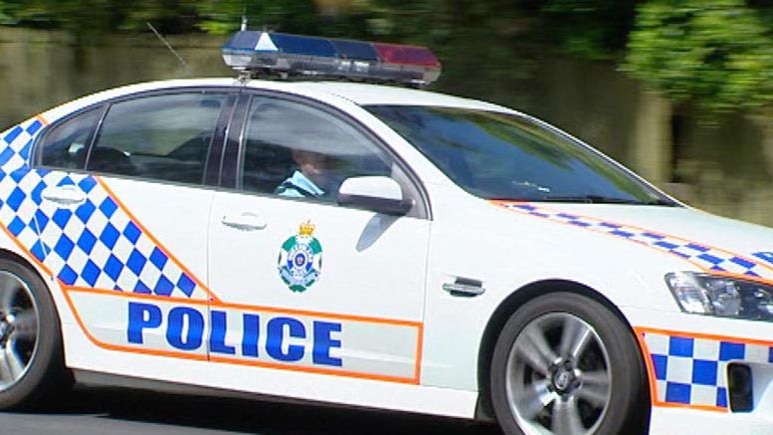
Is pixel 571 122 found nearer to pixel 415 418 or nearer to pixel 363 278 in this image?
pixel 415 418

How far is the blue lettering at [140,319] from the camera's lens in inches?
275

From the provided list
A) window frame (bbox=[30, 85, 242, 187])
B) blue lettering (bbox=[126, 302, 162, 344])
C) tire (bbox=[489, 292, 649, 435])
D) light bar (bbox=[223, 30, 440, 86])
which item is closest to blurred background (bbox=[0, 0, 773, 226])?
light bar (bbox=[223, 30, 440, 86])

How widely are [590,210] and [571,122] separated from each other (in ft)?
12.3

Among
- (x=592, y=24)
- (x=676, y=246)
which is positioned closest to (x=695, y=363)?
(x=676, y=246)

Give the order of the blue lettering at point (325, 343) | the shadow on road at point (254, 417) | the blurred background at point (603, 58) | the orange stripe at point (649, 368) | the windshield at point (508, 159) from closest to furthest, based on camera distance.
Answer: the orange stripe at point (649, 368)
the blue lettering at point (325, 343)
the windshield at point (508, 159)
the shadow on road at point (254, 417)
the blurred background at point (603, 58)

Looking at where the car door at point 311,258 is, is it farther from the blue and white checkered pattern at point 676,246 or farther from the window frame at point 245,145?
the blue and white checkered pattern at point 676,246

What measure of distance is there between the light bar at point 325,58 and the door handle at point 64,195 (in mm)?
888

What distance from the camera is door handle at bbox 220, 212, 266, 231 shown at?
6.75 meters

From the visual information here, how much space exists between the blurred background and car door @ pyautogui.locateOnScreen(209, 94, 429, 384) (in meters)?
2.70

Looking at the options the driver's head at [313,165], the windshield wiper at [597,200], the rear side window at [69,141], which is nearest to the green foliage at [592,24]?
the windshield wiper at [597,200]

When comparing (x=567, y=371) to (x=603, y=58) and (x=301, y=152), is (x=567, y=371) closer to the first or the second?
(x=301, y=152)

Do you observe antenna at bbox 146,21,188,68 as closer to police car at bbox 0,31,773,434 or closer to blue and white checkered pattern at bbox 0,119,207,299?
police car at bbox 0,31,773,434

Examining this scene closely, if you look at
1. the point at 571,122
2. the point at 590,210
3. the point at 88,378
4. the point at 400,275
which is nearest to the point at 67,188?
the point at 88,378

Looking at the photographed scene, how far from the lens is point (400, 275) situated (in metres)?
6.39
